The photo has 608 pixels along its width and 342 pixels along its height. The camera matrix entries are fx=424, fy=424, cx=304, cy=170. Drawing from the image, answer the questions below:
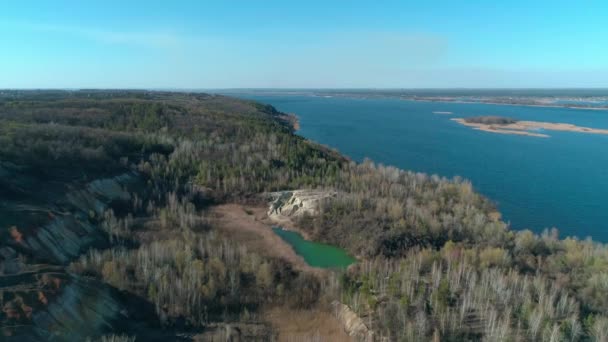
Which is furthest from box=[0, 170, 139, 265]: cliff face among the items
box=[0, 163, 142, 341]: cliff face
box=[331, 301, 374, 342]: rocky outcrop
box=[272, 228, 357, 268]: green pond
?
box=[331, 301, 374, 342]: rocky outcrop

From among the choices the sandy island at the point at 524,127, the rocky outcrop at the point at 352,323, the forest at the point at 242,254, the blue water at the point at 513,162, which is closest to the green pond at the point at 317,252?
the forest at the point at 242,254

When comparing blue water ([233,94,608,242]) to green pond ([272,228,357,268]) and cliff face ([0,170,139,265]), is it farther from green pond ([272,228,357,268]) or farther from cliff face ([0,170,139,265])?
cliff face ([0,170,139,265])

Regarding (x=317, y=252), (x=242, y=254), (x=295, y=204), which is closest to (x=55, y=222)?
(x=242, y=254)

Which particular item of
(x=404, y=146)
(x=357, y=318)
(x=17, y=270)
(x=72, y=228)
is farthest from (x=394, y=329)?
(x=404, y=146)

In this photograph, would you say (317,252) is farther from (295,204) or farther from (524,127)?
(524,127)

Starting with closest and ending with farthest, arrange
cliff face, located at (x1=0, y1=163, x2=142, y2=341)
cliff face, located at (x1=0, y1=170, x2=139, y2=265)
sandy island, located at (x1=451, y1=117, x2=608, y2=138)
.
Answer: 1. cliff face, located at (x1=0, y1=163, x2=142, y2=341)
2. cliff face, located at (x1=0, y1=170, x2=139, y2=265)
3. sandy island, located at (x1=451, y1=117, x2=608, y2=138)

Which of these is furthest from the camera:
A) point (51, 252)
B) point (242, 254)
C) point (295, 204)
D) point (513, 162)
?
point (513, 162)
